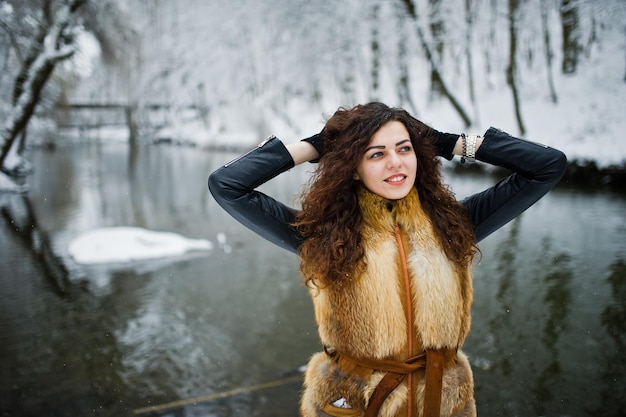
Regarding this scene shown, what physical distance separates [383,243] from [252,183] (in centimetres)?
47

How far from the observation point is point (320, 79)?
828 inches

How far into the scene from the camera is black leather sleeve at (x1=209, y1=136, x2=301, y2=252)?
1.48 meters

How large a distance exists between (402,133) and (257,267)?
548 cm

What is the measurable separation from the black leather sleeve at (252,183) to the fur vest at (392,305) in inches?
11.8

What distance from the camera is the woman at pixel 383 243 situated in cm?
139

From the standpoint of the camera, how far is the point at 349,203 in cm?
148

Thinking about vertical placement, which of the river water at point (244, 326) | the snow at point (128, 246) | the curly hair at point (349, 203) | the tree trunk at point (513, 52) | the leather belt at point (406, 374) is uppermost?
the tree trunk at point (513, 52)

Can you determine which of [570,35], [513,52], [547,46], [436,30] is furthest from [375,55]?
[570,35]

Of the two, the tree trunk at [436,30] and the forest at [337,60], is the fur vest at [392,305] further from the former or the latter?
the tree trunk at [436,30]

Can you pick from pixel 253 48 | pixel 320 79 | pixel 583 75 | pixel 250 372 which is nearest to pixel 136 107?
pixel 253 48

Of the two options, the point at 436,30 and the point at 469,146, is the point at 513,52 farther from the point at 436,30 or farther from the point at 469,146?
the point at 469,146

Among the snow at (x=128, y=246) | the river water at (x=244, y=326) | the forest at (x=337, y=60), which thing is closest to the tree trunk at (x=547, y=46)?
the forest at (x=337, y=60)

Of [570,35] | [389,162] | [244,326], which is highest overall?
[570,35]

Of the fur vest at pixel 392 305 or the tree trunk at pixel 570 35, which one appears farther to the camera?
the tree trunk at pixel 570 35
